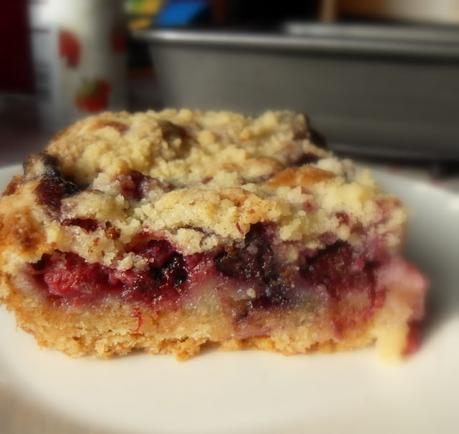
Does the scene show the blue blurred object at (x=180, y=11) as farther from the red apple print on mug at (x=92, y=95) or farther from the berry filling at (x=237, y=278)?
the berry filling at (x=237, y=278)

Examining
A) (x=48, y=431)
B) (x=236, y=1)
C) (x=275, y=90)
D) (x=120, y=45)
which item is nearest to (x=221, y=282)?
(x=48, y=431)

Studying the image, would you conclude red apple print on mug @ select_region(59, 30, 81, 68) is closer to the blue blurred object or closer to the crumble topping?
the blue blurred object

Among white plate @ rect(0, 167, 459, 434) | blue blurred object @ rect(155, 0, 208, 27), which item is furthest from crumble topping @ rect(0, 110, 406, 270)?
blue blurred object @ rect(155, 0, 208, 27)

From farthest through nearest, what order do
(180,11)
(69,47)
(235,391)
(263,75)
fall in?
(180,11)
(69,47)
(263,75)
(235,391)

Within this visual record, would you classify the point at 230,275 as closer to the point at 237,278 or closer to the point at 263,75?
the point at 237,278

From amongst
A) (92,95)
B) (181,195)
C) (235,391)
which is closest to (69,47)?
(92,95)

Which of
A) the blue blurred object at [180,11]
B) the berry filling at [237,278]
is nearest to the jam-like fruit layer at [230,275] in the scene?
the berry filling at [237,278]

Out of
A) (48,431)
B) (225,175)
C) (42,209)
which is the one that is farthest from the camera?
(225,175)

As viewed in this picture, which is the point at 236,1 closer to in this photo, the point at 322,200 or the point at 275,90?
the point at 275,90
